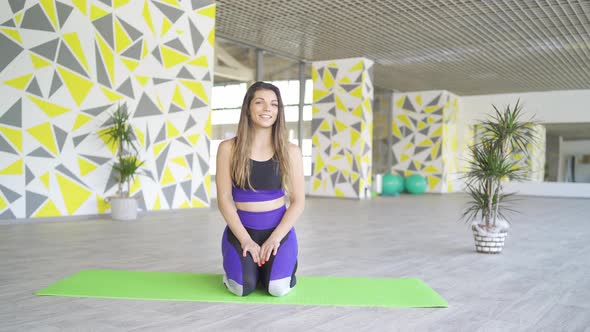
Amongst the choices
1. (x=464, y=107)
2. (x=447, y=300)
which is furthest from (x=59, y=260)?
(x=464, y=107)

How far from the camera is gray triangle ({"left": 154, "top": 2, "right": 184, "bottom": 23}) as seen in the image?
7758mm

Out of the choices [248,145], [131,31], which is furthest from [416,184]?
[248,145]

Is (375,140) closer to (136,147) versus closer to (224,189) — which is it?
(136,147)

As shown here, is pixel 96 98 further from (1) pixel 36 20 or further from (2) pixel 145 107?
(1) pixel 36 20

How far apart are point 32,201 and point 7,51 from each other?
1.73 meters

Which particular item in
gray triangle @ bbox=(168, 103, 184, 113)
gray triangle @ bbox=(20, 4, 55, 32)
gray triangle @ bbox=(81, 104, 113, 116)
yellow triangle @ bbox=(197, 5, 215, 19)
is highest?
yellow triangle @ bbox=(197, 5, 215, 19)

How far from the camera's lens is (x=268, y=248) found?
3057mm

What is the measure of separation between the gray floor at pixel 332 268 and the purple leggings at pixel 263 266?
0.21 metres

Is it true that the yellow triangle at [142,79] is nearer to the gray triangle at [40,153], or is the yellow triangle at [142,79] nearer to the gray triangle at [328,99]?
the gray triangle at [40,153]

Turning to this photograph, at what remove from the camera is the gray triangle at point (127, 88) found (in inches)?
288

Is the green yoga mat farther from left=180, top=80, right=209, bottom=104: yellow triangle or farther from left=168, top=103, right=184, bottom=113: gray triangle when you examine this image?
left=180, top=80, right=209, bottom=104: yellow triangle

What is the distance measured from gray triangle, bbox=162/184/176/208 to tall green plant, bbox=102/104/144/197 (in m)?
0.67

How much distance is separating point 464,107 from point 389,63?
601 centimetres

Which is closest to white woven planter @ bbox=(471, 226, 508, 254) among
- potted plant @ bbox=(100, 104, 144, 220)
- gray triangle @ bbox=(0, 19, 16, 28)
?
potted plant @ bbox=(100, 104, 144, 220)
